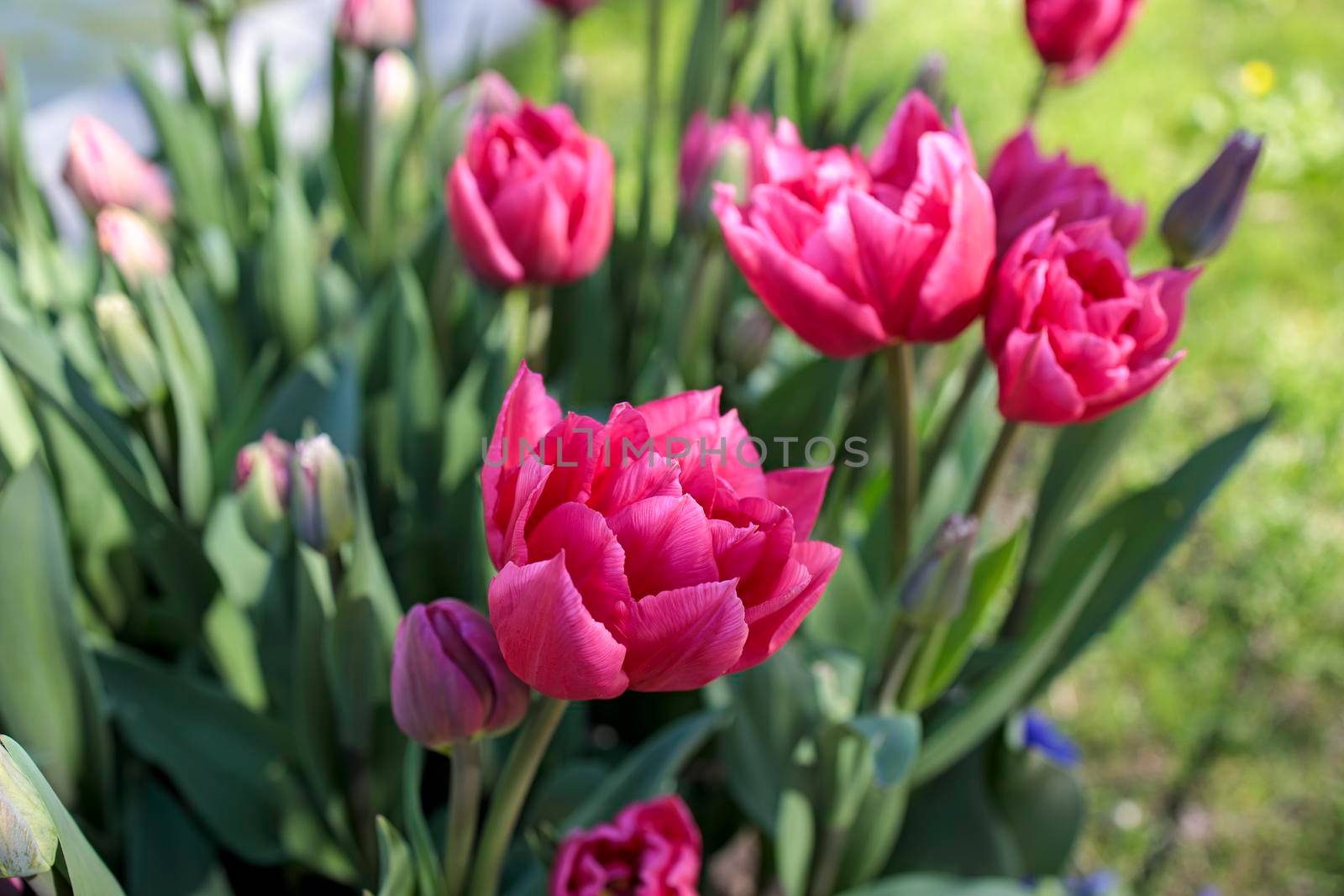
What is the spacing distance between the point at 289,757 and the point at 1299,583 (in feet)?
3.41

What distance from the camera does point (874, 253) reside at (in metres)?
0.53

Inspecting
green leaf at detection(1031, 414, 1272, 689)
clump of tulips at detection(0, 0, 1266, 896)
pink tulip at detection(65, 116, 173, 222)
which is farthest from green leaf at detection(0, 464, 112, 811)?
green leaf at detection(1031, 414, 1272, 689)

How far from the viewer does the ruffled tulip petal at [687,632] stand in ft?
1.24

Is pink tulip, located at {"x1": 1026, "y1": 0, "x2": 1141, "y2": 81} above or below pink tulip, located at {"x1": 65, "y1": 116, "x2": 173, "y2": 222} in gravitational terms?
above

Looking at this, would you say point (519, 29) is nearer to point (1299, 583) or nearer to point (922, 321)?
point (1299, 583)

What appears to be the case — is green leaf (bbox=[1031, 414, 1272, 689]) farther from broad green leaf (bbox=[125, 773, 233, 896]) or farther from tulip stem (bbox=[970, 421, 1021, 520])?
broad green leaf (bbox=[125, 773, 233, 896])

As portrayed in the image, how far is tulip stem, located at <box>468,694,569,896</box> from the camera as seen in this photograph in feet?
1.52

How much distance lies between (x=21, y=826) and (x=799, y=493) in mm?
304

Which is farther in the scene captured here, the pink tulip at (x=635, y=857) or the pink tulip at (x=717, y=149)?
the pink tulip at (x=717, y=149)

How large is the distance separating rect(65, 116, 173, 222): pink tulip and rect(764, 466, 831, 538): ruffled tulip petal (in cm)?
76

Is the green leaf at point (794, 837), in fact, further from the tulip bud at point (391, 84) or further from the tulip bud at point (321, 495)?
the tulip bud at point (391, 84)

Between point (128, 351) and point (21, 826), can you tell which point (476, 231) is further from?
point (21, 826)

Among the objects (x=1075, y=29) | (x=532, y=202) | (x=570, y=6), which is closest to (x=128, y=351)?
(x=532, y=202)

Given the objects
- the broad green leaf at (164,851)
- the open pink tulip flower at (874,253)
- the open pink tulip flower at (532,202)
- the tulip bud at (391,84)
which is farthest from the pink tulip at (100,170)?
the open pink tulip flower at (874,253)
